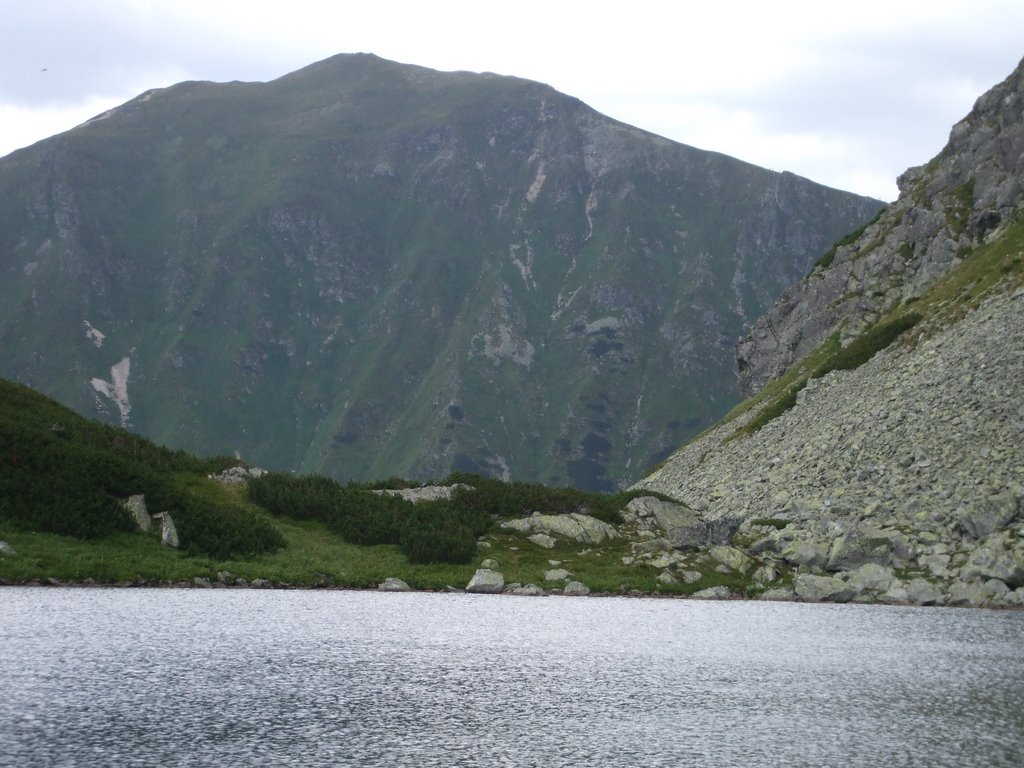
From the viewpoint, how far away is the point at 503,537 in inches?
3211

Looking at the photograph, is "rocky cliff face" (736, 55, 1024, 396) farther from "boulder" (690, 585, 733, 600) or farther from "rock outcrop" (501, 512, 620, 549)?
"boulder" (690, 585, 733, 600)

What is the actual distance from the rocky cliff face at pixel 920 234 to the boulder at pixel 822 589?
7904 centimetres

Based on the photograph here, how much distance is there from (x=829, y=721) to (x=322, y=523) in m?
57.7

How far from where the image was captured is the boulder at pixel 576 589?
67938 mm

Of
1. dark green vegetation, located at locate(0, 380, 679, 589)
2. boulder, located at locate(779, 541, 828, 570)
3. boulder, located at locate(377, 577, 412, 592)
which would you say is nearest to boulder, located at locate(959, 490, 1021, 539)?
boulder, located at locate(779, 541, 828, 570)

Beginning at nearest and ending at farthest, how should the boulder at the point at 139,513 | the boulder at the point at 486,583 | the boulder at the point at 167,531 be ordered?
the boulder at the point at 167,531, the boulder at the point at 139,513, the boulder at the point at 486,583

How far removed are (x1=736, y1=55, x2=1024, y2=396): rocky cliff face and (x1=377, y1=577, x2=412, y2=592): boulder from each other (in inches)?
3750

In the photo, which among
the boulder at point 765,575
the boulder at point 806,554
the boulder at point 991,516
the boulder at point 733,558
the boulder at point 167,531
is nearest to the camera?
the boulder at point 167,531

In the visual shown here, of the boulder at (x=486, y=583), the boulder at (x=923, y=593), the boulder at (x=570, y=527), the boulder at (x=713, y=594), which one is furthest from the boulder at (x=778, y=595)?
the boulder at (x=486, y=583)

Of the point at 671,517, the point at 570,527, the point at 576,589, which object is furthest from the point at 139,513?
the point at 671,517

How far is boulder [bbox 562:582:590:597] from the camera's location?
67.9 meters

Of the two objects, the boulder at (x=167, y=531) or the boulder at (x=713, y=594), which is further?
the boulder at (x=713, y=594)

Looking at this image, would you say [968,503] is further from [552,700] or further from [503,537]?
[552,700]

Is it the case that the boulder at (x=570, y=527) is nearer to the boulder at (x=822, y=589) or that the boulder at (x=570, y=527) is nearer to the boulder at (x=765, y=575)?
the boulder at (x=765, y=575)
